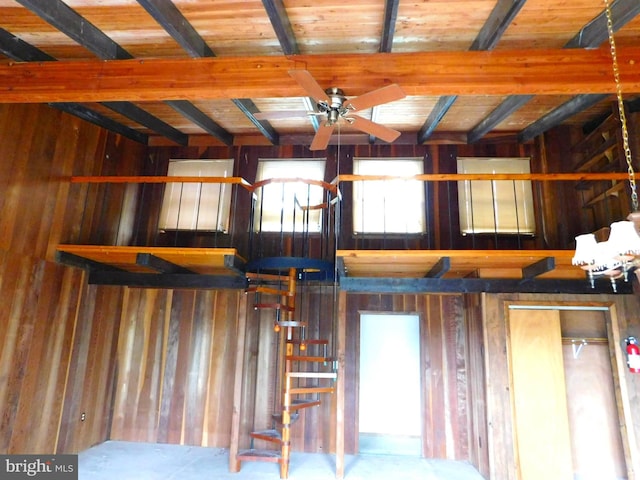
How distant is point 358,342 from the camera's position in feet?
18.4

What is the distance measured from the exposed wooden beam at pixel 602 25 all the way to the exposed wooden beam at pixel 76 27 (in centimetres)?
433

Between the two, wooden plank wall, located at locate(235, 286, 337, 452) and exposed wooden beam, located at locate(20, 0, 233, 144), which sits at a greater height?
exposed wooden beam, located at locate(20, 0, 233, 144)

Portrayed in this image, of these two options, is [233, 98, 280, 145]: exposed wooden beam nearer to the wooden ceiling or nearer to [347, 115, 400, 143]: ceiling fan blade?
the wooden ceiling

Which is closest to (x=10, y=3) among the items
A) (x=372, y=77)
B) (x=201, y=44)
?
(x=201, y=44)

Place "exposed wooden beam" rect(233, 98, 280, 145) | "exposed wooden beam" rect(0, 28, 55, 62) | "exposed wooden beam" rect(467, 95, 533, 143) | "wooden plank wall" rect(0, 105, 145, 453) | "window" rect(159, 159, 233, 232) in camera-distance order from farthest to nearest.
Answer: "window" rect(159, 159, 233, 232) → "exposed wooden beam" rect(233, 98, 280, 145) → "exposed wooden beam" rect(467, 95, 533, 143) → "wooden plank wall" rect(0, 105, 145, 453) → "exposed wooden beam" rect(0, 28, 55, 62)

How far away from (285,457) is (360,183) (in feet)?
A: 12.9

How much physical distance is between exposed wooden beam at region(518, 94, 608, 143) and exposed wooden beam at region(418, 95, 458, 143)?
142cm

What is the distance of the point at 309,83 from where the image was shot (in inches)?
115

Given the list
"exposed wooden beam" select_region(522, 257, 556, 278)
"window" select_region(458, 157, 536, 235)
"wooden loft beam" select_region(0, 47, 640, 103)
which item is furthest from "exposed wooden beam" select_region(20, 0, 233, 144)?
"window" select_region(458, 157, 536, 235)

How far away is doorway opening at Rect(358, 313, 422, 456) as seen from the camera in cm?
577

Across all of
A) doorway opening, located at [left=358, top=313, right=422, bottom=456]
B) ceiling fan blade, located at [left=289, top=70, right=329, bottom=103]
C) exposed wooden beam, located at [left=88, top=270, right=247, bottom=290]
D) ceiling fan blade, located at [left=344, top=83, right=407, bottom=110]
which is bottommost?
doorway opening, located at [left=358, top=313, right=422, bottom=456]

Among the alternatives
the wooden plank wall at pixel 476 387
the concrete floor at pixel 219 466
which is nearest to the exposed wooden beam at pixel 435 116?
the wooden plank wall at pixel 476 387

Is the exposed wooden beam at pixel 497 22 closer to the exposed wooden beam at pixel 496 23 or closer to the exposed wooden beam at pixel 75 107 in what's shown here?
the exposed wooden beam at pixel 496 23

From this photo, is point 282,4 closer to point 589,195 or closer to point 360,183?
point 360,183
